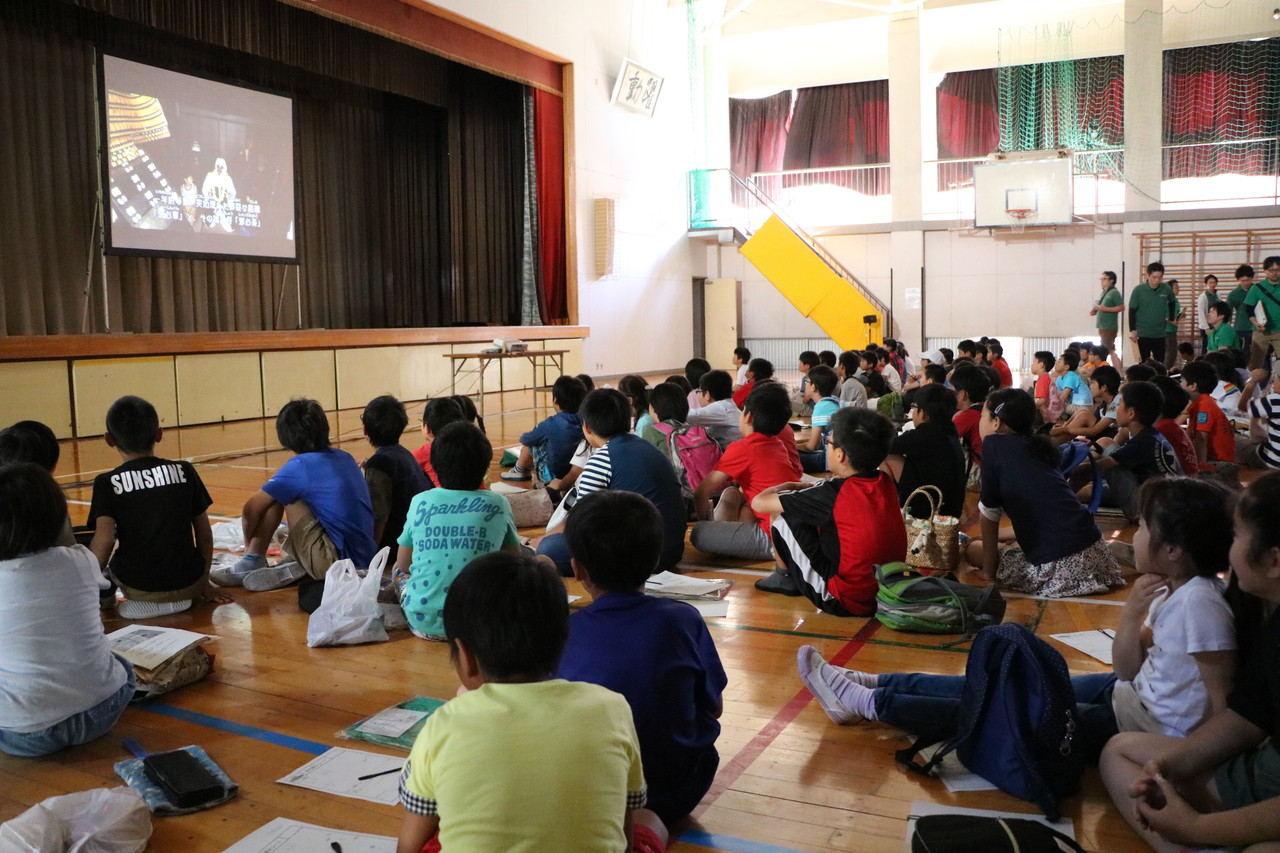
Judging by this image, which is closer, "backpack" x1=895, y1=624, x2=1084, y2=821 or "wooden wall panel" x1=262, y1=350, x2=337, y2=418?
"backpack" x1=895, y1=624, x2=1084, y2=821

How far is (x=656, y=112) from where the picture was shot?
645 inches

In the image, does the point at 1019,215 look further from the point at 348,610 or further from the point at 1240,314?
the point at 348,610

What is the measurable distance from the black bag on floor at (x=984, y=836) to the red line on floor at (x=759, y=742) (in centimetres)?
53

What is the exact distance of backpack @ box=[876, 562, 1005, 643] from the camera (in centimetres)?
353

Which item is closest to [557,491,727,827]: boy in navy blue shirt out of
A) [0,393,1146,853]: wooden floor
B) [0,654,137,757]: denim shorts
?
[0,393,1146,853]: wooden floor

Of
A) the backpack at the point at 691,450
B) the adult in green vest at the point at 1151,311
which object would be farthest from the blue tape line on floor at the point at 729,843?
the adult in green vest at the point at 1151,311

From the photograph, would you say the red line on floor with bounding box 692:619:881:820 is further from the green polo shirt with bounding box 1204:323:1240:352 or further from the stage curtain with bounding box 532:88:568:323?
the stage curtain with bounding box 532:88:568:323

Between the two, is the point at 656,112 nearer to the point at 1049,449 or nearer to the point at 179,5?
the point at 179,5

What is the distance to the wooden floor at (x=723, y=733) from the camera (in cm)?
228

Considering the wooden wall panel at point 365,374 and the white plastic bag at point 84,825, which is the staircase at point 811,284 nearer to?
the wooden wall panel at point 365,374

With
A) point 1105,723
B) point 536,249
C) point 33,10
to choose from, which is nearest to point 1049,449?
point 1105,723

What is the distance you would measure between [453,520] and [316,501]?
2.86 feet

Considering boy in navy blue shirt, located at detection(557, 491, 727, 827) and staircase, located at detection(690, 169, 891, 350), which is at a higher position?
staircase, located at detection(690, 169, 891, 350)

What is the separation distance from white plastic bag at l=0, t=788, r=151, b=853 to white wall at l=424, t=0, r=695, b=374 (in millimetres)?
11442
